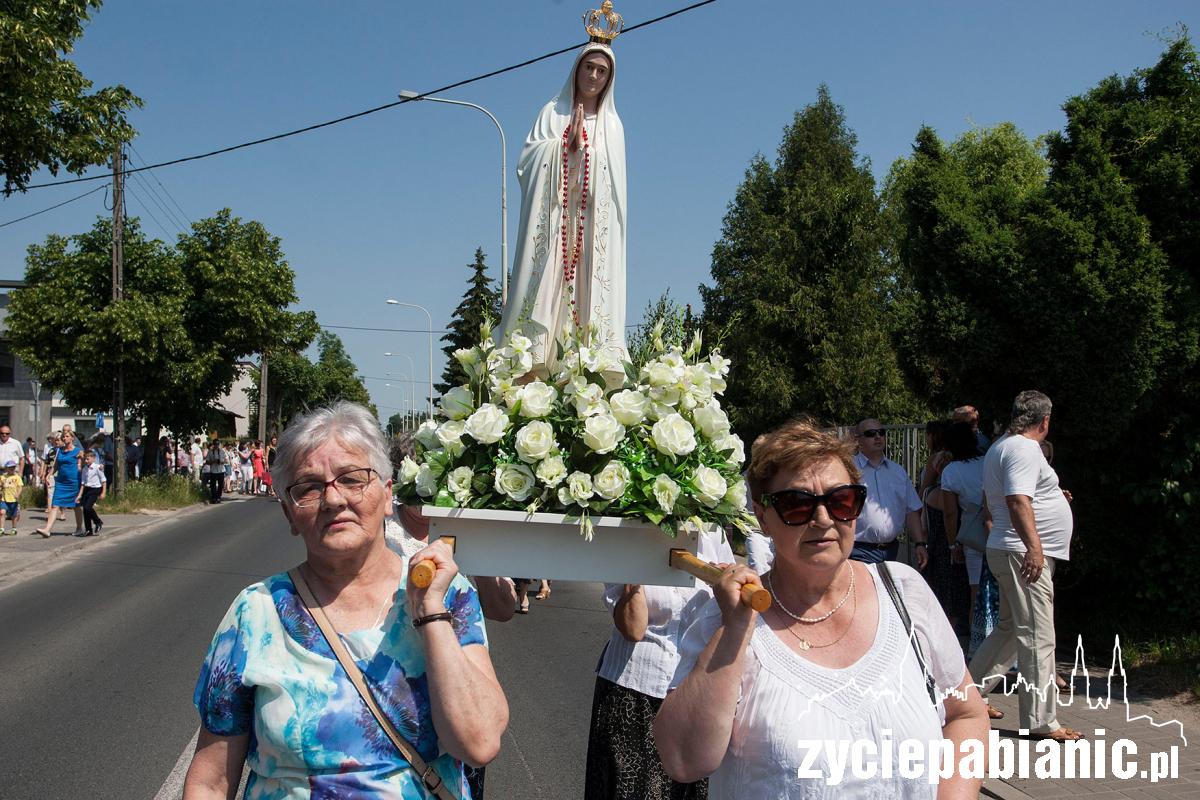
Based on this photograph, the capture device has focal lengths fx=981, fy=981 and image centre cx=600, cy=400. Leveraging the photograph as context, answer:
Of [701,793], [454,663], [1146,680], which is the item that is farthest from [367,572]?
[1146,680]

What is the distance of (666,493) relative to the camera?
2451mm

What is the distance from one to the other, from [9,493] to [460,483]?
18.7 metres

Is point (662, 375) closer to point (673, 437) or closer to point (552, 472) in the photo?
point (673, 437)

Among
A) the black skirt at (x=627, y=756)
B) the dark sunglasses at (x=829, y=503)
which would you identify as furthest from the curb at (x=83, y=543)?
the dark sunglasses at (x=829, y=503)

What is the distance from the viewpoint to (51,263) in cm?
2723

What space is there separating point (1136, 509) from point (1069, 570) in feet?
3.31

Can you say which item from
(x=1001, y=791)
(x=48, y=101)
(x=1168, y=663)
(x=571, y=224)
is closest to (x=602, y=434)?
(x=571, y=224)

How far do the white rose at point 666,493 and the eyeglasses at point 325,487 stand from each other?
0.79 metres

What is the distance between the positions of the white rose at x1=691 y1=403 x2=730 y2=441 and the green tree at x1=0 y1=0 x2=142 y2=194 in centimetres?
1153

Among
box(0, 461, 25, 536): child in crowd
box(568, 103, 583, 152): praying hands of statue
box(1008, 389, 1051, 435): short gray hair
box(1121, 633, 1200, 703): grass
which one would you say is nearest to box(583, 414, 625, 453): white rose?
box(568, 103, 583, 152): praying hands of statue

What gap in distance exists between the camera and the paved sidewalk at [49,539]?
1425 cm

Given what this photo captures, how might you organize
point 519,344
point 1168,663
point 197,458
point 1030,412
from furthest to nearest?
point 197,458, point 1168,663, point 1030,412, point 519,344

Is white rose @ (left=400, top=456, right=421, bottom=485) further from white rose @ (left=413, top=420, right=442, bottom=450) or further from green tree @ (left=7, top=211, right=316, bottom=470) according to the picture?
green tree @ (left=7, top=211, right=316, bottom=470)

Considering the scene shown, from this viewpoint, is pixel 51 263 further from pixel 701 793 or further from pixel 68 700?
pixel 701 793
